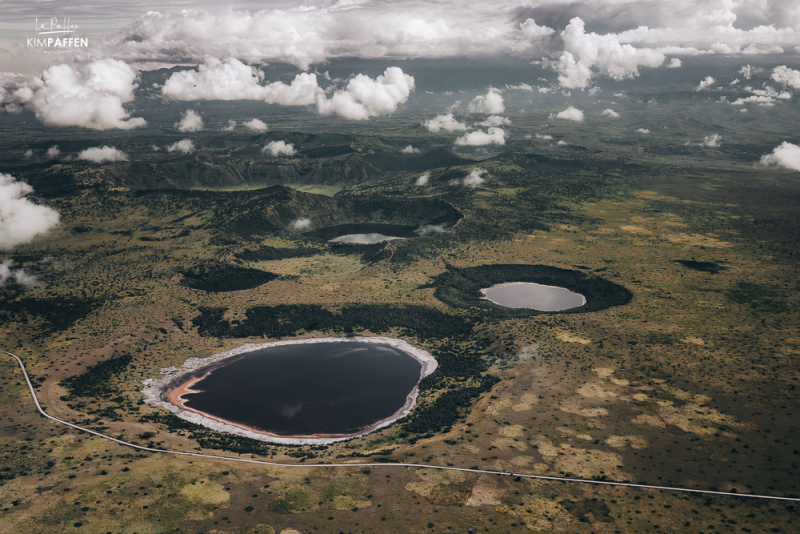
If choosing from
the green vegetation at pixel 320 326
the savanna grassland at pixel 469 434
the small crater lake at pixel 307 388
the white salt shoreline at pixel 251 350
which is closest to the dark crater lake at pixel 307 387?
the small crater lake at pixel 307 388

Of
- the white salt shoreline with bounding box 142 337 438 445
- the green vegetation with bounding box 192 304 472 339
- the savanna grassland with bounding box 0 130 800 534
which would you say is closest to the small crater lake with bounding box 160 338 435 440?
the white salt shoreline with bounding box 142 337 438 445

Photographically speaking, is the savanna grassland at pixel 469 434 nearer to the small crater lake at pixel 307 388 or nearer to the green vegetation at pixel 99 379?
the green vegetation at pixel 99 379

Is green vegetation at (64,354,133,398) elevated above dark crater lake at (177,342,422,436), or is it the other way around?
green vegetation at (64,354,133,398)

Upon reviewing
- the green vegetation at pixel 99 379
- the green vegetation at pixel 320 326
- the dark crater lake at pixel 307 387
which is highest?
the green vegetation at pixel 320 326

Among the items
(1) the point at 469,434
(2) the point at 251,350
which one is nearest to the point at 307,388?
(2) the point at 251,350

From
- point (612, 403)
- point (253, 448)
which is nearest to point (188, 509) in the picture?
point (253, 448)

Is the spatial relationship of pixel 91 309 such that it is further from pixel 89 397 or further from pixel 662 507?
pixel 662 507

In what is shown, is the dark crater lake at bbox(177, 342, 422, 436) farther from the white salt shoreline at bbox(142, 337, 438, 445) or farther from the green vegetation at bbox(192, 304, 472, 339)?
the green vegetation at bbox(192, 304, 472, 339)
